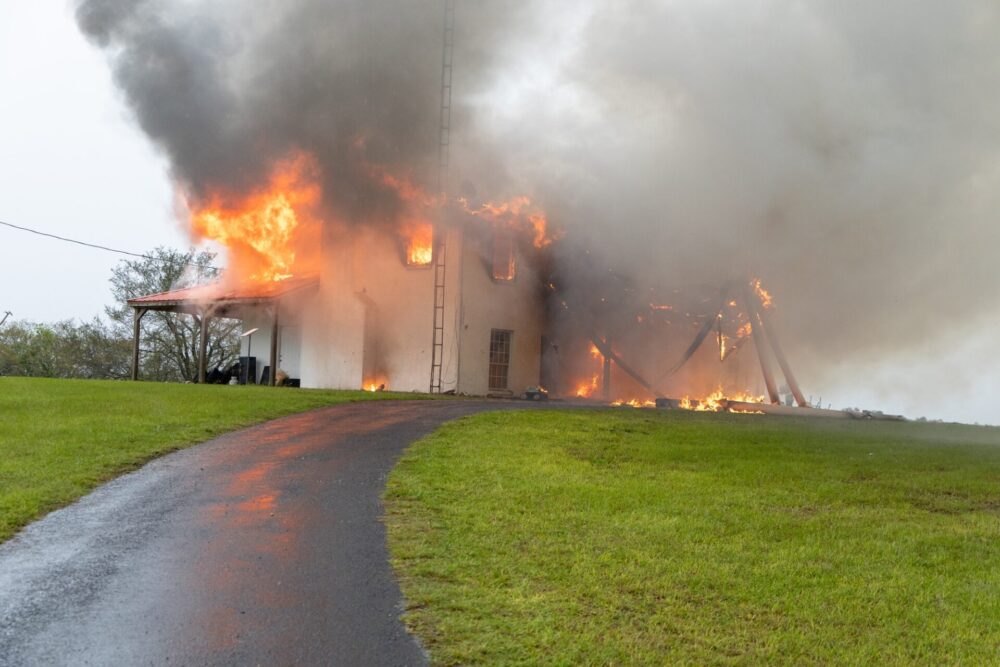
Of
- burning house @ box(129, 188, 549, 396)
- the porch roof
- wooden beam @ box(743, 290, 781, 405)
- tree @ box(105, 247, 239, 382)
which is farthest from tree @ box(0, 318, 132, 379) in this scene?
wooden beam @ box(743, 290, 781, 405)

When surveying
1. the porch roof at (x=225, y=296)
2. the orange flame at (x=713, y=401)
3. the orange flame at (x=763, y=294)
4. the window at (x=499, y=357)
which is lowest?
the orange flame at (x=713, y=401)

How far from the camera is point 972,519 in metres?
8.42

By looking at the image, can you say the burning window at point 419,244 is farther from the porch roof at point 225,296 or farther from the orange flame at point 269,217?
the porch roof at point 225,296

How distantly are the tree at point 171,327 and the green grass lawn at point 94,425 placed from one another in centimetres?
1778

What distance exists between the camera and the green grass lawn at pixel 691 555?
494 cm

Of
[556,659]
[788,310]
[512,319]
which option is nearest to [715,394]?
[788,310]

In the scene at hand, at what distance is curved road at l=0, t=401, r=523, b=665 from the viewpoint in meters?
4.72

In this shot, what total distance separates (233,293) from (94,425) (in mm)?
14018

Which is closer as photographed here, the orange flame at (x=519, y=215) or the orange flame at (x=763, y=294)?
the orange flame at (x=519, y=215)

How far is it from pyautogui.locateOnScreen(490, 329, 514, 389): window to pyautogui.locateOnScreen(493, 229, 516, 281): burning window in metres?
1.60

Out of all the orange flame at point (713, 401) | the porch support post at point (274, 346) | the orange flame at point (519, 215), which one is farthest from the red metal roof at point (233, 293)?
the orange flame at point (713, 401)

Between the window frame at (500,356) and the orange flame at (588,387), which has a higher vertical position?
the window frame at (500,356)

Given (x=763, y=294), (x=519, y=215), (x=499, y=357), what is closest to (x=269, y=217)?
(x=519, y=215)

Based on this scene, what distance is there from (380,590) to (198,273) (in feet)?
121
